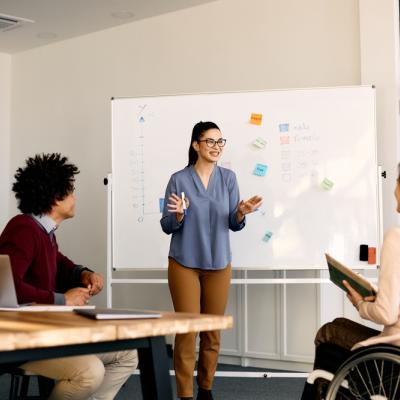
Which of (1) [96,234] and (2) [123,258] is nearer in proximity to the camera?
(2) [123,258]

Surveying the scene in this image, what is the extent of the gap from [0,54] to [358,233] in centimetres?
398

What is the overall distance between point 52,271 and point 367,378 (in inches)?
44.9

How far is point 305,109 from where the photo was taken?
4.37 meters

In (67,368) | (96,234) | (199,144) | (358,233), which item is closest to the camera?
(67,368)

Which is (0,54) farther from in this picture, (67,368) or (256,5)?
(67,368)

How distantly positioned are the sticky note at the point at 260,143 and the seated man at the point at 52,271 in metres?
1.84

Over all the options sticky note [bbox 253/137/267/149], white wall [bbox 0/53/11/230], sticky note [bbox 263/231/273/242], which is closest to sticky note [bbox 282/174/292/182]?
sticky note [bbox 253/137/267/149]

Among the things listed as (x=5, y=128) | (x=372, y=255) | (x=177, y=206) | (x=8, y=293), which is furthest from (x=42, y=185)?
(x=5, y=128)

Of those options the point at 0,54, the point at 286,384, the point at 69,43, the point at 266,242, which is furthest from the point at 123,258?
the point at 0,54

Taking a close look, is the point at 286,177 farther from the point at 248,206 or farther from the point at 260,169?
the point at 248,206

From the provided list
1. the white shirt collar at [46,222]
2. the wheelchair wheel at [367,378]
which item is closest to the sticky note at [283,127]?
the white shirt collar at [46,222]

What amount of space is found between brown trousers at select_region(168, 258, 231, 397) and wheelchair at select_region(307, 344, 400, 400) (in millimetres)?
1373

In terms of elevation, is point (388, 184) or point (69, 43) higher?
point (69, 43)

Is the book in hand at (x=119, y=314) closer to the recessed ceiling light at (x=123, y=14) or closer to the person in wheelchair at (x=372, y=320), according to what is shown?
the person in wheelchair at (x=372, y=320)
